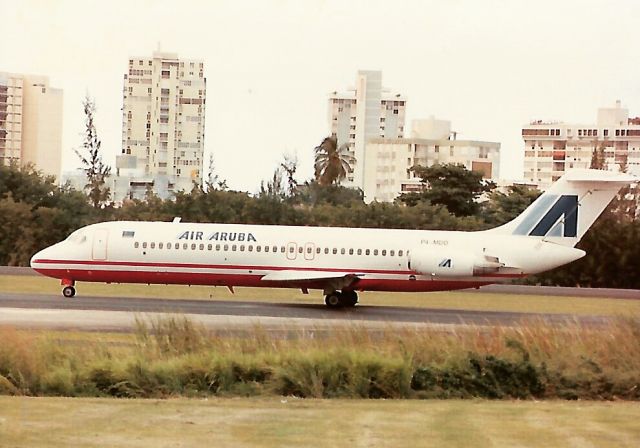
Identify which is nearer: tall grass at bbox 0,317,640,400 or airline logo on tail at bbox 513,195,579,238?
tall grass at bbox 0,317,640,400

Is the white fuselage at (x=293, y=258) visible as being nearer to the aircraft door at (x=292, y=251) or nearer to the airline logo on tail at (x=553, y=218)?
the aircraft door at (x=292, y=251)

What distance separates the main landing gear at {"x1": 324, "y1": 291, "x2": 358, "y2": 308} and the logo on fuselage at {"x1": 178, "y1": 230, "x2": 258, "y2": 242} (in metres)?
3.03

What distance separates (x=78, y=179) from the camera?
97438mm

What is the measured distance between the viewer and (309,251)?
37.7 m

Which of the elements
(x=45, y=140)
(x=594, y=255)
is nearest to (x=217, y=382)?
(x=594, y=255)

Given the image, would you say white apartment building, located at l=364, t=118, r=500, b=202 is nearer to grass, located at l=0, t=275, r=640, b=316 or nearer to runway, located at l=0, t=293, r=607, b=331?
grass, located at l=0, t=275, r=640, b=316

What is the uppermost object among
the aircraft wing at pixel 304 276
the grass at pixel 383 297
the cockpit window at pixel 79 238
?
the cockpit window at pixel 79 238

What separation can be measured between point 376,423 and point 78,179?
86.8 metres

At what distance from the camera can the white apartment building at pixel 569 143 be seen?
152 meters

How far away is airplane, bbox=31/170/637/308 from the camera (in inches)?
1457

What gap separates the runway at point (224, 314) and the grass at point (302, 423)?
33.6 feet

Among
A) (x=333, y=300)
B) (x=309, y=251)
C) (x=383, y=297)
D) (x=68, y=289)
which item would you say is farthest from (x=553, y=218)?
(x=68, y=289)

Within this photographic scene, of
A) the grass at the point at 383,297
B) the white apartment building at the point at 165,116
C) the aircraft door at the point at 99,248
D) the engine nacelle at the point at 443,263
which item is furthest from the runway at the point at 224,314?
the white apartment building at the point at 165,116

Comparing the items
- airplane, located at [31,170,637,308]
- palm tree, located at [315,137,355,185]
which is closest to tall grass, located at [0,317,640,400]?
airplane, located at [31,170,637,308]
